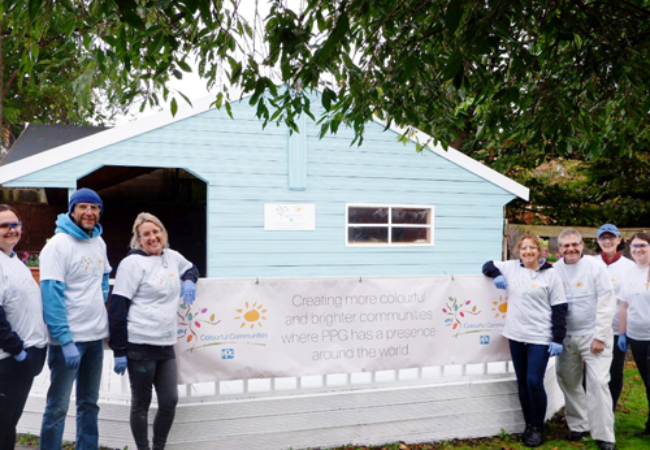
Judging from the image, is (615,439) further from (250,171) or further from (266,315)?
(250,171)

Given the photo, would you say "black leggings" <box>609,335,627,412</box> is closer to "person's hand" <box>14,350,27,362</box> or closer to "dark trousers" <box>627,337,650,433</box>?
"dark trousers" <box>627,337,650,433</box>

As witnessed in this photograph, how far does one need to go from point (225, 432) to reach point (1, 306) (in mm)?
1924

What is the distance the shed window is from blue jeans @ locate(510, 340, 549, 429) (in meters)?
5.40

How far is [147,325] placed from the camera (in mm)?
3434

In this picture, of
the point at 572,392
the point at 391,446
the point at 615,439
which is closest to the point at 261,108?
the point at 391,446

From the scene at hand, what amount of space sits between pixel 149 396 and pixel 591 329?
142 inches

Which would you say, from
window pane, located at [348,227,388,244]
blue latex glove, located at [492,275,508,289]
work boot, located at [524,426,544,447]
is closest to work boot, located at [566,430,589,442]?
work boot, located at [524,426,544,447]

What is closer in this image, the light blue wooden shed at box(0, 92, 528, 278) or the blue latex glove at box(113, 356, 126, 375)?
the blue latex glove at box(113, 356, 126, 375)

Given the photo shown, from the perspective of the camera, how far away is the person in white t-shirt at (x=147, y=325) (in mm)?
3396

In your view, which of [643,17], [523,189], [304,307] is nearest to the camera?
[643,17]

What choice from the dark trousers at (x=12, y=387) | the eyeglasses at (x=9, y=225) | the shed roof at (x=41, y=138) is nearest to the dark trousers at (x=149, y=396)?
the dark trousers at (x=12, y=387)

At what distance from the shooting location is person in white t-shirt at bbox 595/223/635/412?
4.62m

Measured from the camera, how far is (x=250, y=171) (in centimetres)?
901

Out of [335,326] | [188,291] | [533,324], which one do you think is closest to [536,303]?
[533,324]
